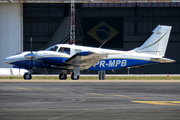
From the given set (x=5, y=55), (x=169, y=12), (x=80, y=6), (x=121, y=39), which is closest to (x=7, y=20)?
(x=5, y=55)

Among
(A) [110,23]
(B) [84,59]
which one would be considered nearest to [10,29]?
(A) [110,23]

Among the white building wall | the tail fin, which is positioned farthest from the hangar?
the tail fin

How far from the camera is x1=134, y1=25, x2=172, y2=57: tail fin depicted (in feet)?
82.4

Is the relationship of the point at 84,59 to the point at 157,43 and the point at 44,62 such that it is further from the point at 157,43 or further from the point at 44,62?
the point at 157,43

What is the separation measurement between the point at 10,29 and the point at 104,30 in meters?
15.4

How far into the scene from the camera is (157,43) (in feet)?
83.3

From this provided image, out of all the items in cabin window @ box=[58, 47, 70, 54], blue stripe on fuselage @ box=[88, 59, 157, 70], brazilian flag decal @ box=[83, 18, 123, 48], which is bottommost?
blue stripe on fuselage @ box=[88, 59, 157, 70]

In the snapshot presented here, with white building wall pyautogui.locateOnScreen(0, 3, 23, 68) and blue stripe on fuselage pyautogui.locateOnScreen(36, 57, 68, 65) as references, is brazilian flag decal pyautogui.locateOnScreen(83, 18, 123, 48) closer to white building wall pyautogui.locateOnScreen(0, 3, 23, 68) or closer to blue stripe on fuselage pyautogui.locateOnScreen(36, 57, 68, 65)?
white building wall pyautogui.locateOnScreen(0, 3, 23, 68)

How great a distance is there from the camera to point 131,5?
4628cm

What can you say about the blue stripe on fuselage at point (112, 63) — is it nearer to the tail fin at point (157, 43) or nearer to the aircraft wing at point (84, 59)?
the aircraft wing at point (84, 59)

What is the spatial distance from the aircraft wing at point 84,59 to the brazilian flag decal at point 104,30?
76.4 ft

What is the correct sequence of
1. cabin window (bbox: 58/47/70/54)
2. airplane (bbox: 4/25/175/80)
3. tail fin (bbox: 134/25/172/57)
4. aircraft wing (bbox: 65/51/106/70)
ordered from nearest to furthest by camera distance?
aircraft wing (bbox: 65/51/106/70)
airplane (bbox: 4/25/175/80)
cabin window (bbox: 58/47/70/54)
tail fin (bbox: 134/25/172/57)

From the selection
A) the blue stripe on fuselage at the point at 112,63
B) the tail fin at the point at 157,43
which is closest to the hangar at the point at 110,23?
the tail fin at the point at 157,43

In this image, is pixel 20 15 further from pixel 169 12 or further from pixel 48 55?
pixel 169 12
